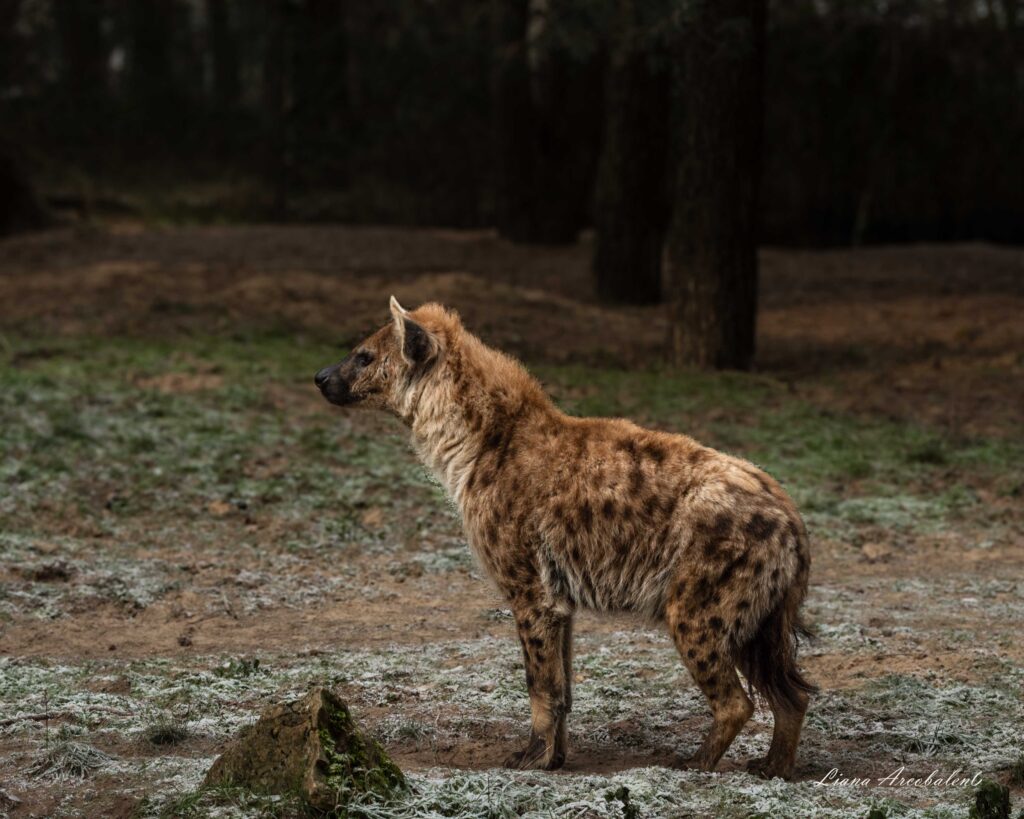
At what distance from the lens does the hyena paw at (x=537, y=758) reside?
483 centimetres

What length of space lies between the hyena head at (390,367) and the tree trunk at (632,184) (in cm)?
903

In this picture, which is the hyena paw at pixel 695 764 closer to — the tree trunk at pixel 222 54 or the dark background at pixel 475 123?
the dark background at pixel 475 123

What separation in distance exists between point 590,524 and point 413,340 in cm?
92

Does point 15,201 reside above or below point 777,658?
above

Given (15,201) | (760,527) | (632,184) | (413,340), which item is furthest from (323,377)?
(15,201)

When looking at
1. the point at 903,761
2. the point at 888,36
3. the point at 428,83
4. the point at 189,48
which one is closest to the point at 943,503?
the point at 903,761

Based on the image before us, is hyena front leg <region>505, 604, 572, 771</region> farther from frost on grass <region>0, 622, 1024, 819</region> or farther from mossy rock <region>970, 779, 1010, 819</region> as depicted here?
mossy rock <region>970, 779, 1010, 819</region>

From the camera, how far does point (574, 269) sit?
629 inches

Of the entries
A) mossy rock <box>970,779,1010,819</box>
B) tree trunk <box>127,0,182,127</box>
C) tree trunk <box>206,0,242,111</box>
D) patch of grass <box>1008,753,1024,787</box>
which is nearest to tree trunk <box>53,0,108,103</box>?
tree trunk <box>127,0,182,127</box>

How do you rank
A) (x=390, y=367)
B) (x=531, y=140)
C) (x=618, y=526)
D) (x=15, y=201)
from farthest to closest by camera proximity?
(x=15, y=201)
(x=531, y=140)
(x=390, y=367)
(x=618, y=526)

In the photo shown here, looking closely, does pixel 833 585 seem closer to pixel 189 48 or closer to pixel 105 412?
pixel 105 412

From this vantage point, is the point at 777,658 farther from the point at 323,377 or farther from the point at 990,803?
the point at 323,377

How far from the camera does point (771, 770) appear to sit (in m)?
4.68

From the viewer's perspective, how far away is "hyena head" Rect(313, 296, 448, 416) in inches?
202
